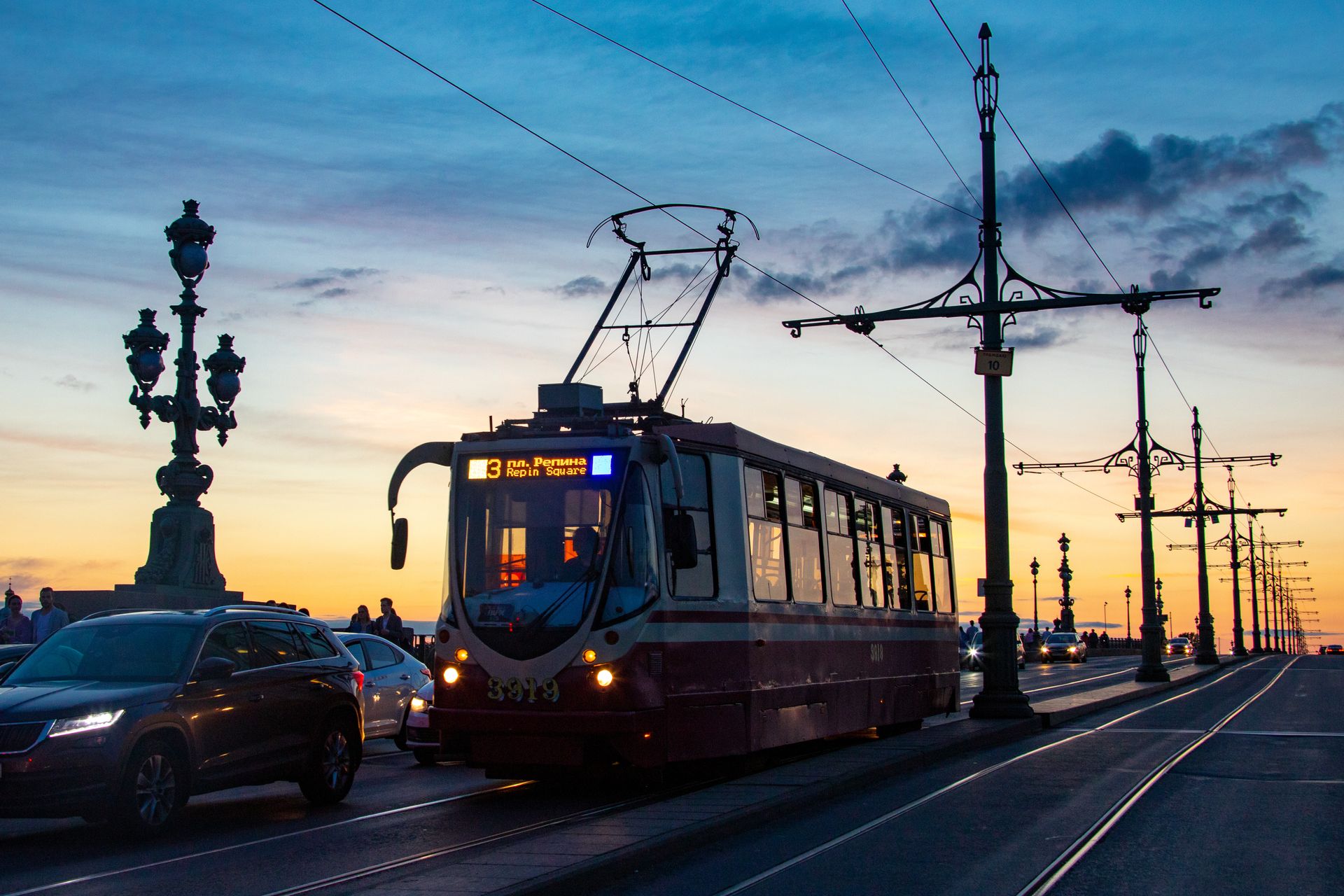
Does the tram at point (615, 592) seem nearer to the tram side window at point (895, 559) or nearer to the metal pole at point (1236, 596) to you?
the tram side window at point (895, 559)

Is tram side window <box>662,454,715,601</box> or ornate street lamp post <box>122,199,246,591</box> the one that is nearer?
tram side window <box>662,454,715,601</box>

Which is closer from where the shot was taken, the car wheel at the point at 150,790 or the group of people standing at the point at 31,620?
the car wheel at the point at 150,790

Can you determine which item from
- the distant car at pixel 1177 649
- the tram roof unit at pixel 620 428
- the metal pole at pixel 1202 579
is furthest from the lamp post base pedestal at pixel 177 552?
the distant car at pixel 1177 649

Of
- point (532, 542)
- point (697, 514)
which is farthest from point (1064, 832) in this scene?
point (532, 542)

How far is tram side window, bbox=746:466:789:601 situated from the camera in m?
13.9

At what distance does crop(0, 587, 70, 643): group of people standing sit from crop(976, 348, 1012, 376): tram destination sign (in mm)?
12256

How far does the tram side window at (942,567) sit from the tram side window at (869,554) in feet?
9.34

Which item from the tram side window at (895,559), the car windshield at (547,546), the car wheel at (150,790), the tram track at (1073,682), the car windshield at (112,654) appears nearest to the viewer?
the car wheel at (150,790)

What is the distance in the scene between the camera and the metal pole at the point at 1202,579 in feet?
177

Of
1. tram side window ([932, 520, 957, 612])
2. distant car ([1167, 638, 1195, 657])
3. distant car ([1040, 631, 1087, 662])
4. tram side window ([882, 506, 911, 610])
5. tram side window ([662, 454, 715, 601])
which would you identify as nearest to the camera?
tram side window ([662, 454, 715, 601])

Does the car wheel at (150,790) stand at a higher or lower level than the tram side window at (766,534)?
lower

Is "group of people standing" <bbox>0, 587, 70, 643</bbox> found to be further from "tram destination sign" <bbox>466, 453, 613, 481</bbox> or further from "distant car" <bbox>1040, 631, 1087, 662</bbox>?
"distant car" <bbox>1040, 631, 1087, 662</bbox>

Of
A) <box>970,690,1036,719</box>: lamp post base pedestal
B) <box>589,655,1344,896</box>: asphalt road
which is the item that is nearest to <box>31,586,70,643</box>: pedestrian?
<box>589,655,1344,896</box>: asphalt road

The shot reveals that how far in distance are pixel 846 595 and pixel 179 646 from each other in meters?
7.79
